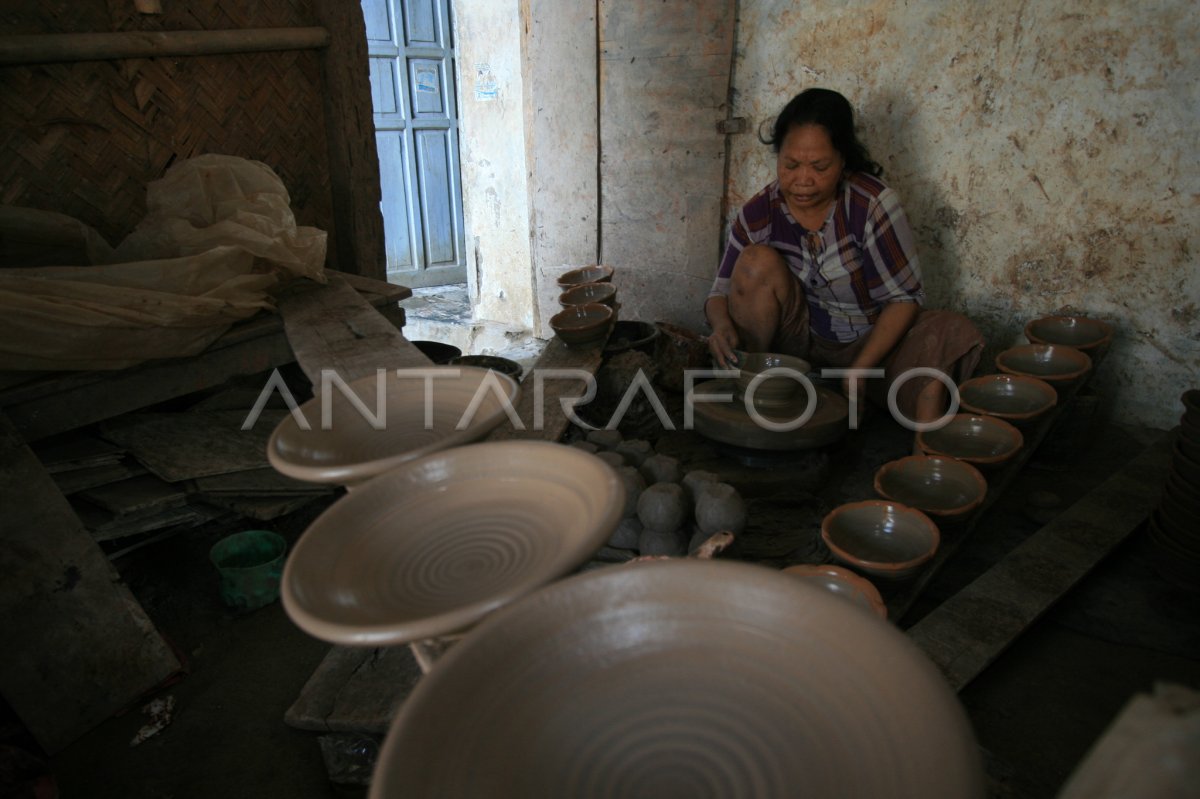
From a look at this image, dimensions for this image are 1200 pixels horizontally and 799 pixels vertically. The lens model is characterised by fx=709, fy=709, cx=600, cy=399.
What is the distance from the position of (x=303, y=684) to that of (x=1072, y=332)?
145 inches

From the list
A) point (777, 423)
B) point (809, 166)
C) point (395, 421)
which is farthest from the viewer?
point (809, 166)

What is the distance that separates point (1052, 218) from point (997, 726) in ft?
8.44

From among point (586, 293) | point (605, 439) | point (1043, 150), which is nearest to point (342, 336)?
point (605, 439)

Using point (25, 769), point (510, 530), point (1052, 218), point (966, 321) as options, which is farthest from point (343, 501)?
point (1052, 218)

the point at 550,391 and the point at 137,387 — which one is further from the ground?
the point at 137,387

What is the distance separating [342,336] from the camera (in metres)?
2.74

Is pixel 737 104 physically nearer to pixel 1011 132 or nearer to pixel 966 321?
pixel 1011 132

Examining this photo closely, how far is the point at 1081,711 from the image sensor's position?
6.68ft

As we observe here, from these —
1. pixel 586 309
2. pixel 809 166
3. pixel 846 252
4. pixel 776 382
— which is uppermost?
pixel 809 166

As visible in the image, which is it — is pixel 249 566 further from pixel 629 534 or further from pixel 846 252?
pixel 846 252

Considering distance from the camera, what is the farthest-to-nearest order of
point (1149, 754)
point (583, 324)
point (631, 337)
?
point (631, 337) → point (583, 324) → point (1149, 754)

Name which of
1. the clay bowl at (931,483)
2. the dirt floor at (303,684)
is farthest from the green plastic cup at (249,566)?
the clay bowl at (931,483)

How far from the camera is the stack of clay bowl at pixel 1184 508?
2309mm

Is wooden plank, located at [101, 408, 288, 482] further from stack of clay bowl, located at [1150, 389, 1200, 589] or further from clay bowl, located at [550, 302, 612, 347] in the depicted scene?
stack of clay bowl, located at [1150, 389, 1200, 589]
